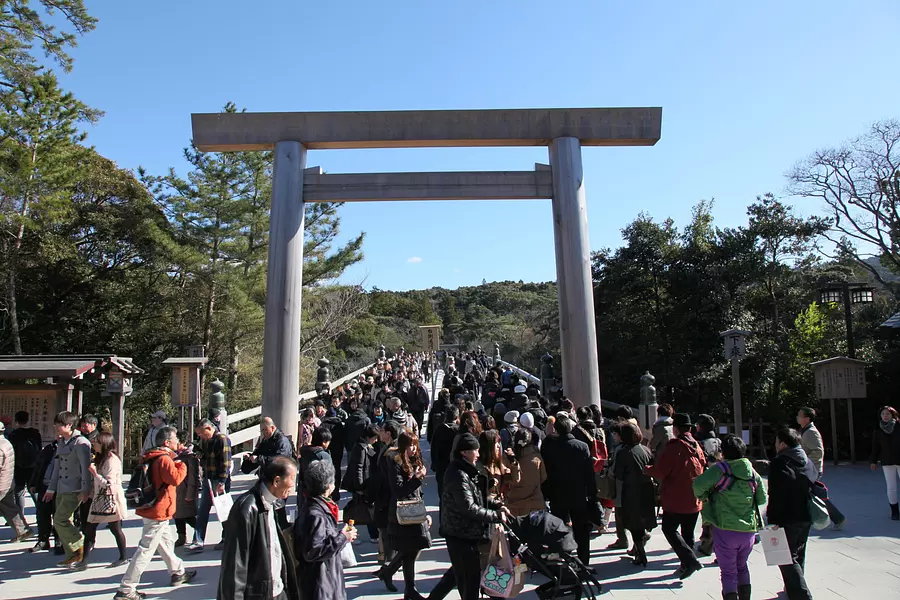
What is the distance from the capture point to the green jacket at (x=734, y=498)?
416 cm

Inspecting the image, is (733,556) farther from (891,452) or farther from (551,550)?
(891,452)

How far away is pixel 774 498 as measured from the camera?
14.5 feet

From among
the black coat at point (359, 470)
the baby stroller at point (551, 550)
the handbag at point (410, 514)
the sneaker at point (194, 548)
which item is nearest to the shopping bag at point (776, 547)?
the baby stroller at point (551, 550)

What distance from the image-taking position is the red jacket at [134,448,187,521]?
189 inches

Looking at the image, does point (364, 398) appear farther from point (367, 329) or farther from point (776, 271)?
point (367, 329)

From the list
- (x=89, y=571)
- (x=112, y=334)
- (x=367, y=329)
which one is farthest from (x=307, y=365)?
(x=89, y=571)

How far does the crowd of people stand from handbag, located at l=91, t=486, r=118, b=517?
0.01 m

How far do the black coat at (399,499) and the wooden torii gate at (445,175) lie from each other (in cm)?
486

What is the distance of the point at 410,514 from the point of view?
14.4 feet

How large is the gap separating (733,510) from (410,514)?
7.46 ft

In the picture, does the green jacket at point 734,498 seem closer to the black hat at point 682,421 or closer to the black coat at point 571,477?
the black hat at point 682,421

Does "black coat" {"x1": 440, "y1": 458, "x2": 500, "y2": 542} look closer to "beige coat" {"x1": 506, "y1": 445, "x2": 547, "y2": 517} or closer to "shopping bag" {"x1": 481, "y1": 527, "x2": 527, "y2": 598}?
"shopping bag" {"x1": 481, "y1": 527, "x2": 527, "y2": 598}

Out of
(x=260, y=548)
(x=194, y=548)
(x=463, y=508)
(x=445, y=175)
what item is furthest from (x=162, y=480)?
(x=445, y=175)

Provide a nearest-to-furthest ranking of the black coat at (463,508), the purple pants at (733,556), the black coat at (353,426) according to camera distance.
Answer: the black coat at (463,508), the purple pants at (733,556), the black coat at (353,426)
